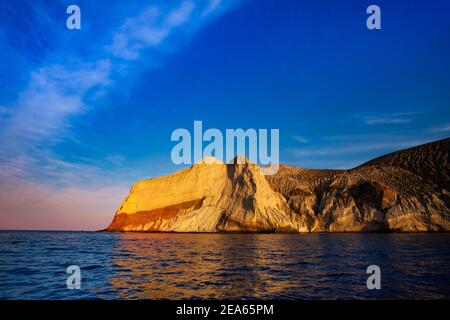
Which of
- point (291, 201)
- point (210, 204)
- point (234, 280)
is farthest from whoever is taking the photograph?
point (291, 201)

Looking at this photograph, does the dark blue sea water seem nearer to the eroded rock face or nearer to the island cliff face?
the eroded rock face

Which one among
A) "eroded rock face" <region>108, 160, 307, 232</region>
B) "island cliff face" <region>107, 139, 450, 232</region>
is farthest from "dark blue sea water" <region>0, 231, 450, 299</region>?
"island cliff face" <region>107, 139, 450, 232</region>

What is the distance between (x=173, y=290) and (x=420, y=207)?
74.5 m

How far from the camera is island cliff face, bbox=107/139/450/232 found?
6831 centimetres

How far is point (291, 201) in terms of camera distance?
8194 centimetres

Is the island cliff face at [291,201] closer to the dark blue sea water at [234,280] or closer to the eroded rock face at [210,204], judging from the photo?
the eroded rock face at [210,204]

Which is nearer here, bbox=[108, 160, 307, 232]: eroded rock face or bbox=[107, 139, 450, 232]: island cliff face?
bbox=[108, 160, 307, 232]: eroded rock face

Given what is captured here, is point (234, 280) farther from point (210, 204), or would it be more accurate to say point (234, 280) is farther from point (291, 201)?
point (291, 201)

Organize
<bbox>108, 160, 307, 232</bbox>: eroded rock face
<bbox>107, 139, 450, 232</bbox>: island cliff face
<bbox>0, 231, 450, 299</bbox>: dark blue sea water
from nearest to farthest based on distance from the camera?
<bbox>0, 231, 450, 299</bbox>: dark blue sea water < <bbox>108, 160, 307, 232</bbox>: eroded rock face < <bbox>107, 139, 450, 232</bbox>: island cliff face

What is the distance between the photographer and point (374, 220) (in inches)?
2827

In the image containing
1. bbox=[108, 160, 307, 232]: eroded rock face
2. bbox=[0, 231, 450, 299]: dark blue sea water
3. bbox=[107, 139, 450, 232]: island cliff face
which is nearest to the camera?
bbox=[0, 231, 450, 299]: dark blue sea water

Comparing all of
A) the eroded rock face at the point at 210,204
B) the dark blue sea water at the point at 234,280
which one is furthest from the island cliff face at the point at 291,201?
the dark blue sea water at the point at 234,280

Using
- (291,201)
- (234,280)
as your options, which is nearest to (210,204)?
(291,201)

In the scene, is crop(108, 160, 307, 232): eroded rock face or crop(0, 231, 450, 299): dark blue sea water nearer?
crop(0, 231, 450, 299): dark blue sea water
